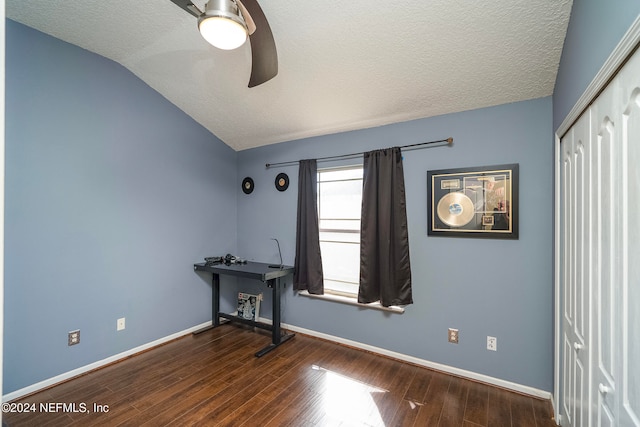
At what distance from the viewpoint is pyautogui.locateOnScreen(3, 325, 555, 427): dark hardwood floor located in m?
1.96

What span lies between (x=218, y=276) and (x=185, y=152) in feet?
5.17

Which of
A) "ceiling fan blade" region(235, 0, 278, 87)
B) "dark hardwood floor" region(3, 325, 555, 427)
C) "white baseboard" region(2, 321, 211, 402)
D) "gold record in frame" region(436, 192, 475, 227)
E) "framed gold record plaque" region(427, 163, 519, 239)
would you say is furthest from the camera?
"gold record in frame" region(436, 192, 475, 227)

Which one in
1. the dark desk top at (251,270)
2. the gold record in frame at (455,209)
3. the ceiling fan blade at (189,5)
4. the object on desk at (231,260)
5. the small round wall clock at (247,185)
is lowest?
the dark desk top at (251,270)

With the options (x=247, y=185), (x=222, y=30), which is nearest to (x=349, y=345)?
(x=247, y=185)

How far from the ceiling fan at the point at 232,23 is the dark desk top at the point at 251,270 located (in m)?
2.13

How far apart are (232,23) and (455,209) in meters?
2.15

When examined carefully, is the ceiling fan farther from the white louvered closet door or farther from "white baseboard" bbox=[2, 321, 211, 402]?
"white baseboard" bbox=[2, 321, 211, 402]

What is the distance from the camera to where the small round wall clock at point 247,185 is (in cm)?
384

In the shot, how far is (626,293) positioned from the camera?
3.20 feet

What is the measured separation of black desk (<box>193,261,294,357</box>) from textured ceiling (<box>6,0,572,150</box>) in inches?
66.6

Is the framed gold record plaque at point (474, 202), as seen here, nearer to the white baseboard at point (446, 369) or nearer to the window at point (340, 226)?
the window at point (340, 226)

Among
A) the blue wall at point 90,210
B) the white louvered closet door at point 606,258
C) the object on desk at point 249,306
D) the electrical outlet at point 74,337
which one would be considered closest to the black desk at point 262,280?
the blue wall at point 90,210

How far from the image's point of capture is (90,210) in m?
2.58

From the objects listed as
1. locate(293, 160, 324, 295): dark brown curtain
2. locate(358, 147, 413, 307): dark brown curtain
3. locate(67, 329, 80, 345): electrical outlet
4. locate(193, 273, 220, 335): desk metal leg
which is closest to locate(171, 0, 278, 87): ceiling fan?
locate(358, 147, 413, 307): dark brown curtain
